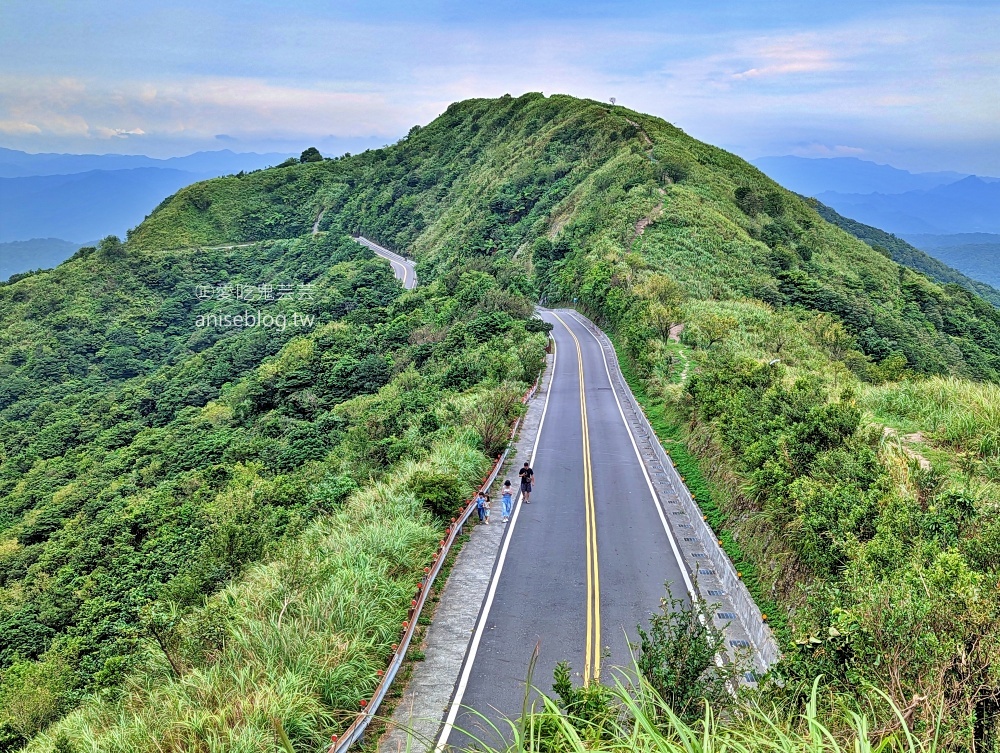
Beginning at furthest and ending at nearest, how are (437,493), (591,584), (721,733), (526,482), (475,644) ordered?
(526,482) < (437,493) < (591,584) < (475,644) < (721,733)

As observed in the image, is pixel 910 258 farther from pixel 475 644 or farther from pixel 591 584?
pixel 475 644

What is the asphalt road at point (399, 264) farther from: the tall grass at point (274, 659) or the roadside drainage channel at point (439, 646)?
the tall grass at point (274, 659)

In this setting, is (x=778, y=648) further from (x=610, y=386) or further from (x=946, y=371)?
(x=946, y=371)

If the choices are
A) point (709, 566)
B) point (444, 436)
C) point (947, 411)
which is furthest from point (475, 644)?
point (947, 411)

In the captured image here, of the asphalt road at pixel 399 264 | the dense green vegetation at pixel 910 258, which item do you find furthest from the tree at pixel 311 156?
the dense green vegetation at pixel 910 258

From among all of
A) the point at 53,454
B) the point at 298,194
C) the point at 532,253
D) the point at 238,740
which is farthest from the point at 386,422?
the point at 298,194

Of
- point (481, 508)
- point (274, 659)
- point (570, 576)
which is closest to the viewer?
point (274, 659)

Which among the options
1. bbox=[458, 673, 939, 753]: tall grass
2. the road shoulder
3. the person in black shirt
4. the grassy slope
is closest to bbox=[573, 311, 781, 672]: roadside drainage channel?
the grassy slope
